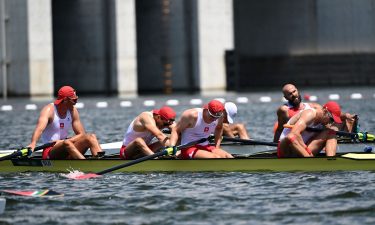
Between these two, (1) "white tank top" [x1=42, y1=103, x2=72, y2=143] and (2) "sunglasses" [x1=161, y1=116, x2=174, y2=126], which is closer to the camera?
(2) "sunglasses" [x1=161, y1=116, x2=174, y2=126]

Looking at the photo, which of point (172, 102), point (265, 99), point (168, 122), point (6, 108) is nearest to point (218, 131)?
point (168, 122)

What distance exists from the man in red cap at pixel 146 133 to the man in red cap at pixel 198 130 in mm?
261

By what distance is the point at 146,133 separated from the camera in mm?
20375

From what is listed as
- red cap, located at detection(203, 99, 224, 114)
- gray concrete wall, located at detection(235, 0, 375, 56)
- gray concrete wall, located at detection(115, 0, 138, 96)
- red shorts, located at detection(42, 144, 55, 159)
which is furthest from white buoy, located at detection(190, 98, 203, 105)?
red cap, located at detection(203, 99, 224, 114)

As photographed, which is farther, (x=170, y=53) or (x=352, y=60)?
(x=352, y=60)

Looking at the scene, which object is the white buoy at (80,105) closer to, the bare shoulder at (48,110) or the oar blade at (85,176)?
the bare shoulder at (48,110)

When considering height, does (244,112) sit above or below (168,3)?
below

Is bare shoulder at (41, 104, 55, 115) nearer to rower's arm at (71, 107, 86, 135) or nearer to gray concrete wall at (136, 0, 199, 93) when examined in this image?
rower's arm at (71, 107, 86, 135)

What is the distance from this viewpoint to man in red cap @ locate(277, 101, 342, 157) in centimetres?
1950

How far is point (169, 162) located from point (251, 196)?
3245mm

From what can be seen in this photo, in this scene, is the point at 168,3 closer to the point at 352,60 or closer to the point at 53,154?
the point at 352,60

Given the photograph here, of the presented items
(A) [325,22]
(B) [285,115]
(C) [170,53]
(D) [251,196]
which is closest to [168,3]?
(C) [170,53]

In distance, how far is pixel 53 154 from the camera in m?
20.5

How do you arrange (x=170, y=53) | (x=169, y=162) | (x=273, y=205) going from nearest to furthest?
(x=273, y=205) → (x=169, y=162) → (x=170, y=53)
